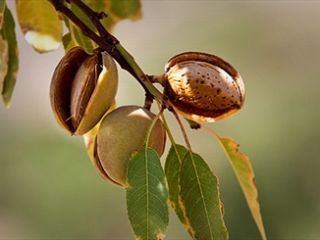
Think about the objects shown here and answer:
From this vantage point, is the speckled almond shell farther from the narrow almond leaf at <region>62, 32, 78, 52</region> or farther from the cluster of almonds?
the narrow almond leaf at <region>62, 32, 78, 52</region>

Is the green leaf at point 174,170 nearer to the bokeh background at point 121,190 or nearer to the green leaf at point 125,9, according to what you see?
the green leaf at point 125,9

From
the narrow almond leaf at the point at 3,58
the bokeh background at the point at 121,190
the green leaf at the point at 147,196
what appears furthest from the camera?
the bokeh background at the point at 121,190

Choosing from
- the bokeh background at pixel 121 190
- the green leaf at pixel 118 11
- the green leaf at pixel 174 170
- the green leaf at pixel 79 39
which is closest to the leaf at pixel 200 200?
the green leaf at pixel 174 170

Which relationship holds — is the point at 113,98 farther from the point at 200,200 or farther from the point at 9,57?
the point at 9,57

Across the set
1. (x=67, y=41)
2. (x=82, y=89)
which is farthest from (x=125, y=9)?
(x=82, y=89)

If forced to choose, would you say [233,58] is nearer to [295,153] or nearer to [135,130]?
[295,153]

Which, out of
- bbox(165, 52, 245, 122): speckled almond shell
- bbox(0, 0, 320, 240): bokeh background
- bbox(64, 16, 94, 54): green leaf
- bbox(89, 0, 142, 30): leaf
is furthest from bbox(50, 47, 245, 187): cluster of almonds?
bbox(0, 0, 320, 240): bokeh background
